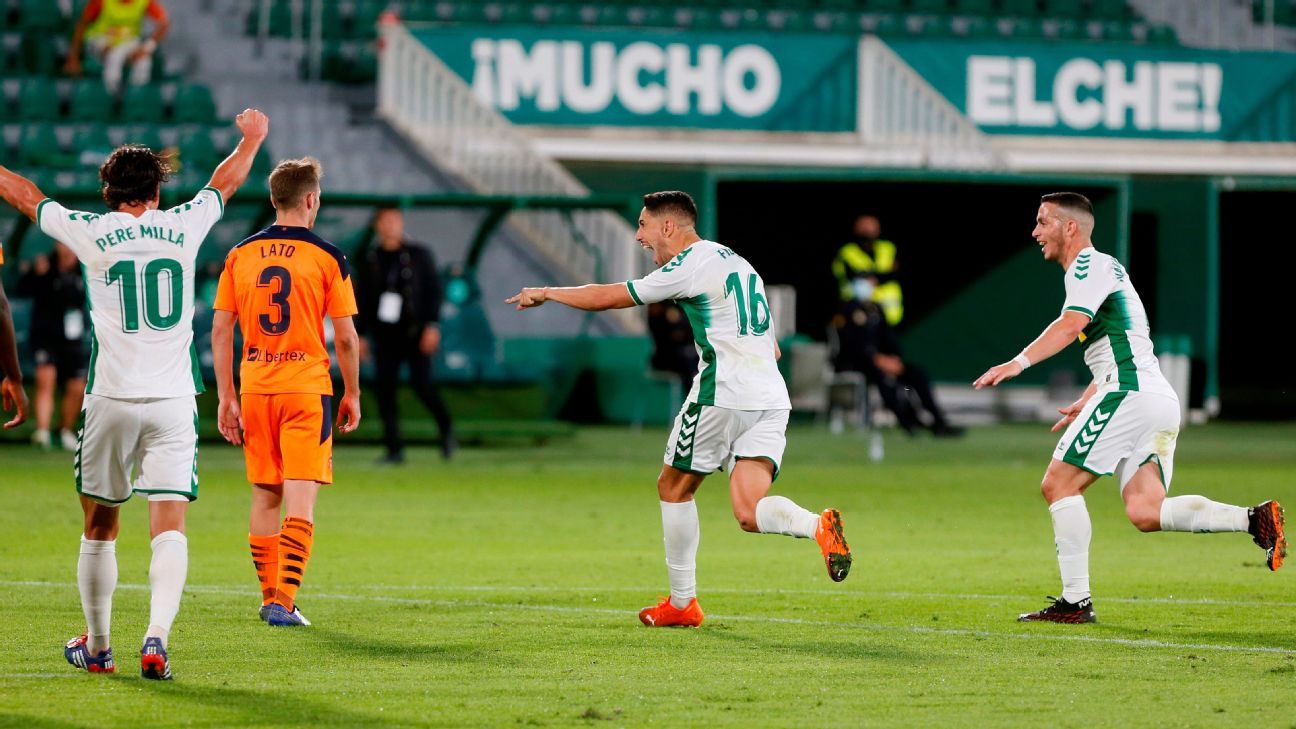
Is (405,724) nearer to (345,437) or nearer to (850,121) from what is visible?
(345,437)

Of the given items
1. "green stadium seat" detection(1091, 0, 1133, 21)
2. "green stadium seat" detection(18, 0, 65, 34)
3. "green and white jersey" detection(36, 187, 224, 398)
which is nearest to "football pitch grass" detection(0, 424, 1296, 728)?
"green and white jersey" detection(36, 187, 224, 398)

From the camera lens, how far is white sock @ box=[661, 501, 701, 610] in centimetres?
751

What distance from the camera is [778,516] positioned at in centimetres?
736

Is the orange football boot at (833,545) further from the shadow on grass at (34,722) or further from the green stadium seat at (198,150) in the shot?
the green stadium seat at (198,150)

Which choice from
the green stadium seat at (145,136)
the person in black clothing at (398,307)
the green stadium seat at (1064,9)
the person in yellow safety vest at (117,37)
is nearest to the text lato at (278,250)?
the person in black clothing at (398,307)

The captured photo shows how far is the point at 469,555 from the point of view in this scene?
10.1 meters

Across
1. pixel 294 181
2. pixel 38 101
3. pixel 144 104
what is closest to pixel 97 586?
pixel 294 181

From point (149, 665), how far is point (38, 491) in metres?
7.69

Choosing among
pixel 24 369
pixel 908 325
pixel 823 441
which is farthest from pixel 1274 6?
pixel 24 369

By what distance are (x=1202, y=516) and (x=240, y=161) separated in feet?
13.3

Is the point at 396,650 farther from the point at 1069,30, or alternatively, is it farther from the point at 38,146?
the point at 1069,30

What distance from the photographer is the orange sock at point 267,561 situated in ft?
24.6

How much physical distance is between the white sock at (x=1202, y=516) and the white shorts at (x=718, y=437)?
1636 millimetres

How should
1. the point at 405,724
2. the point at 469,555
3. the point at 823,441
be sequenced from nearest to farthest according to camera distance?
the point at 405,724 < the point at 469,555 < the point at 823,441
